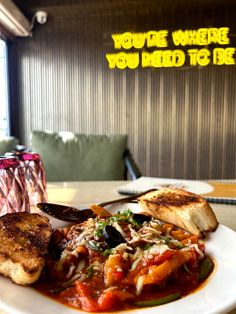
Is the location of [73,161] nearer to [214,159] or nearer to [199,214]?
[199,214]

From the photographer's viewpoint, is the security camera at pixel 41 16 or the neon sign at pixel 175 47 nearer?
the neon sign at pixel 175 47

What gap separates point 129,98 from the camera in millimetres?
5160

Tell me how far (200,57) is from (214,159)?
151 cm

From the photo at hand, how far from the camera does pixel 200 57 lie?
484 centimetres

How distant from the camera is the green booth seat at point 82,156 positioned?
244 cm

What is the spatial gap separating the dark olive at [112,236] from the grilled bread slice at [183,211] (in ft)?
0.74

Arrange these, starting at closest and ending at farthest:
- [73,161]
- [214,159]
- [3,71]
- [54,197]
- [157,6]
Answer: [54,197] → [73,161] → [157,6] → [214,159] → [3,71]

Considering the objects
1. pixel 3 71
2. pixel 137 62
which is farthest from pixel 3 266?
pixel 3 71

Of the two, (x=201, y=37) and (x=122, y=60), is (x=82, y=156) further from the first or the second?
(x=201, y=37)

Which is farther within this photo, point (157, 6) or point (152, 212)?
point (157, 6)

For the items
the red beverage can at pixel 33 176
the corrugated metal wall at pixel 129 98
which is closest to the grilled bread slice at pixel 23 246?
the red beverage can at pixel 33 176

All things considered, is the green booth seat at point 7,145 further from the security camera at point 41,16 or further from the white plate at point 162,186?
the security camera at point 41,16

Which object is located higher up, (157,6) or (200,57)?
(157,6)

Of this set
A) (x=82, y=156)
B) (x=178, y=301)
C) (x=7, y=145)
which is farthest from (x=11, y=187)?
(x=7, y=145)
